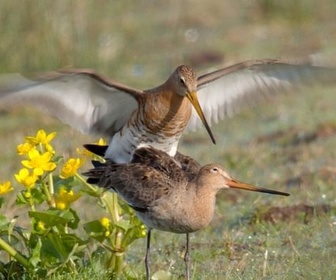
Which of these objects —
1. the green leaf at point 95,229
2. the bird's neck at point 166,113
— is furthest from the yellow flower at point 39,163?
the bird's neck at point 166,113

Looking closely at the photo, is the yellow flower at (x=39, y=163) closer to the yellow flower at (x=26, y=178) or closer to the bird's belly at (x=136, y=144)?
the yellow flower at (x=26, y=178)

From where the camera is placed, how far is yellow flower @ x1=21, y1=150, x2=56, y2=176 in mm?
5555

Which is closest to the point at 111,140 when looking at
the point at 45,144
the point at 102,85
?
the point at 102,85

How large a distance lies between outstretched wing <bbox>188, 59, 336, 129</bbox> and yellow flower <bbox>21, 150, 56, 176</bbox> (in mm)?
1424

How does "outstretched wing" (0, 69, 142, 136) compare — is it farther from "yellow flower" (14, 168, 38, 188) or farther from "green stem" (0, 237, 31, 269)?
"green stem" (0, 237, 31, 269)

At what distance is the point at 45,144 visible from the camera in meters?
5.73

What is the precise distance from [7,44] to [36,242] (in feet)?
22.5

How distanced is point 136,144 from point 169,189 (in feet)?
2.64

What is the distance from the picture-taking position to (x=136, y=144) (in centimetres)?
644

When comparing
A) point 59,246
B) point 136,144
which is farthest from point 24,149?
point 136,144

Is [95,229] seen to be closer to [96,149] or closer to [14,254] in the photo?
[14,254]

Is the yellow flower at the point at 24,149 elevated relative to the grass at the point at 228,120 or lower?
elevated

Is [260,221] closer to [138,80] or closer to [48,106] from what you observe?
[48,106]

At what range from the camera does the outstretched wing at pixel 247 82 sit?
661 centimetres
